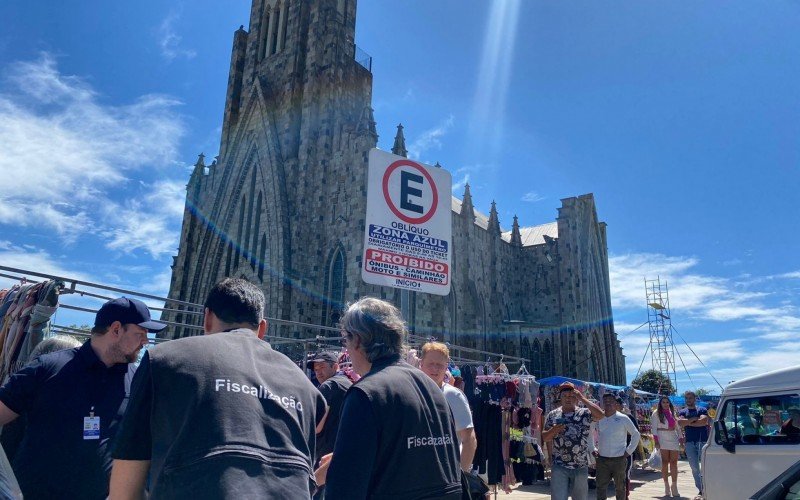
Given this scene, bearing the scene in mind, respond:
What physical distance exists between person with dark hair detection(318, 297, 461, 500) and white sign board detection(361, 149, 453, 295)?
5039 millimetres

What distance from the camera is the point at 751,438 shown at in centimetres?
640

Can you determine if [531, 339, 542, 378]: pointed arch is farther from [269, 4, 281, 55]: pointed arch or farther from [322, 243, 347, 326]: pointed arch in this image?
[269, 4, 281, 55]: pointed arch

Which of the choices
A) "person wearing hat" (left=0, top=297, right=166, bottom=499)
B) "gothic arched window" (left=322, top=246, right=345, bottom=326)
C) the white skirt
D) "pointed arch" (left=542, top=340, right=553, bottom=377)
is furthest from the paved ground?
"pointed arch" (left=542, top=340, right=553, bottom=377)

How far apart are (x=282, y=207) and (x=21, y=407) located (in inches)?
865

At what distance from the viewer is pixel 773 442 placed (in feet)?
20.0

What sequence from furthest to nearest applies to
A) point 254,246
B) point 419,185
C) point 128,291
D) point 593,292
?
1. point 593,292
2. point 254,246
3. point 419,185
4. point 128,291

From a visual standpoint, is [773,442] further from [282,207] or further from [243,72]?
[243,72]

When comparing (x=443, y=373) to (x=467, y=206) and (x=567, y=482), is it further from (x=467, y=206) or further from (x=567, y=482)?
(x=467, y=206)

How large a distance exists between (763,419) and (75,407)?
7.02 metres

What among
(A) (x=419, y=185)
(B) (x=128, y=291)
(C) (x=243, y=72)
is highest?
(C) (x=243, y=72)

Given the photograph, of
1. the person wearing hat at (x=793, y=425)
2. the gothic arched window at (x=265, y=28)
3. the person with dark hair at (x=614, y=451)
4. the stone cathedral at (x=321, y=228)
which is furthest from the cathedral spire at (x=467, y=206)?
the person wearing hat at (x=793, y=425)

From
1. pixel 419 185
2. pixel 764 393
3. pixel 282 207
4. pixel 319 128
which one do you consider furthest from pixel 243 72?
pixel 764 393

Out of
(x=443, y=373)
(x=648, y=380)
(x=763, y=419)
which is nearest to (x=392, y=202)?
(x=443, y=373)

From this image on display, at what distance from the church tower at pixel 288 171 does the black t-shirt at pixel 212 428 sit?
20032 mm
